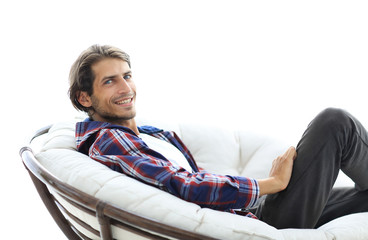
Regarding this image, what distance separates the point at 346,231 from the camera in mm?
1283

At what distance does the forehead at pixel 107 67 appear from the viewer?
159cm

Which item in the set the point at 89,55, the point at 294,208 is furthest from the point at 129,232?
the point at 89,55

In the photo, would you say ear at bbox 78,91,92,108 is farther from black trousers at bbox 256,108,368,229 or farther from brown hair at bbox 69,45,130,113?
black trousers at bbox 256,108,368,229

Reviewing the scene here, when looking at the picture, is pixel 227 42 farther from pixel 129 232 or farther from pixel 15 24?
pixel 129 232

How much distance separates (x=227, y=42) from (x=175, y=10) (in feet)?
1.25

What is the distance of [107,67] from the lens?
5.24ft

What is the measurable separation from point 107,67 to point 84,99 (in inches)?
5.9

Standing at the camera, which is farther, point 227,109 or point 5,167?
point 227,109

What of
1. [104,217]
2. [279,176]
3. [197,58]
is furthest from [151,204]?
[197,58]

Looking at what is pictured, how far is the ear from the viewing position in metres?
1.63

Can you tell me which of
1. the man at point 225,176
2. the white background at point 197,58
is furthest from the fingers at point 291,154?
the white background at point 197,58

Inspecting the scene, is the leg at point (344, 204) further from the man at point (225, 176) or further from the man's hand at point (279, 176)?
the man's hand at point (279, 176)

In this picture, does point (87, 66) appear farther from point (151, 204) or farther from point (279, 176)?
point (279, 176)

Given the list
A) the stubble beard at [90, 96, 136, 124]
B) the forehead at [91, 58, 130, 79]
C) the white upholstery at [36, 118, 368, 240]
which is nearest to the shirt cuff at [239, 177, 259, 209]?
the white upholstery at [36, 118, 368, 240]
